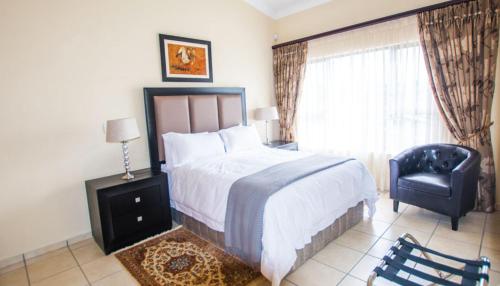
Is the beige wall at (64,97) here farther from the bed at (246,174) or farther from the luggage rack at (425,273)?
the luggage rack at (425,273)

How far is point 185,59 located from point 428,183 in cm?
330

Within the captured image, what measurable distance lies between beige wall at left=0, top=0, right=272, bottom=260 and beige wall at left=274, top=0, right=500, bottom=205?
2.07m

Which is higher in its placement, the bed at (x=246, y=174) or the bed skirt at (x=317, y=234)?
the bed at (x=246, y=174)

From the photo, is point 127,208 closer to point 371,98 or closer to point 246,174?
point 246,174

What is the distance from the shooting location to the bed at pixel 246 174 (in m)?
2.01

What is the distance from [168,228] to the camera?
3.05 metres

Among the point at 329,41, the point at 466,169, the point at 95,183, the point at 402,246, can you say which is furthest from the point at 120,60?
the point at 466,169

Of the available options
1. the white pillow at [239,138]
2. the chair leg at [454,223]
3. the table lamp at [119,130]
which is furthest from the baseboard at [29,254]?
the chair leg at [454,223]

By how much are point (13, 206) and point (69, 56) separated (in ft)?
5.05

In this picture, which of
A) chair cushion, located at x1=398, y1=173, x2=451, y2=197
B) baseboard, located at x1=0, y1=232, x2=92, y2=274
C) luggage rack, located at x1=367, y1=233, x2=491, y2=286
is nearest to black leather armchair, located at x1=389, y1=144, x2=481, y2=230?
chair cushion, located at x1=398, y1=173, x2=451, y2=197

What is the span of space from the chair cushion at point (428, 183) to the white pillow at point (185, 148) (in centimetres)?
224

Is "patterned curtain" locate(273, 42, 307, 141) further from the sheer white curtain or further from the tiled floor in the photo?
the tiled floor

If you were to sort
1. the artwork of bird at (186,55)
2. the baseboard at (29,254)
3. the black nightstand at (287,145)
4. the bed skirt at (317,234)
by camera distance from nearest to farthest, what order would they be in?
the bed skirt at (317,234), the baseboard at (29,254), the artwork of bird at (186,55), the black nightstand at (287,145)

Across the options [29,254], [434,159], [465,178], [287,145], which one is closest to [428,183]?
[465,178]
